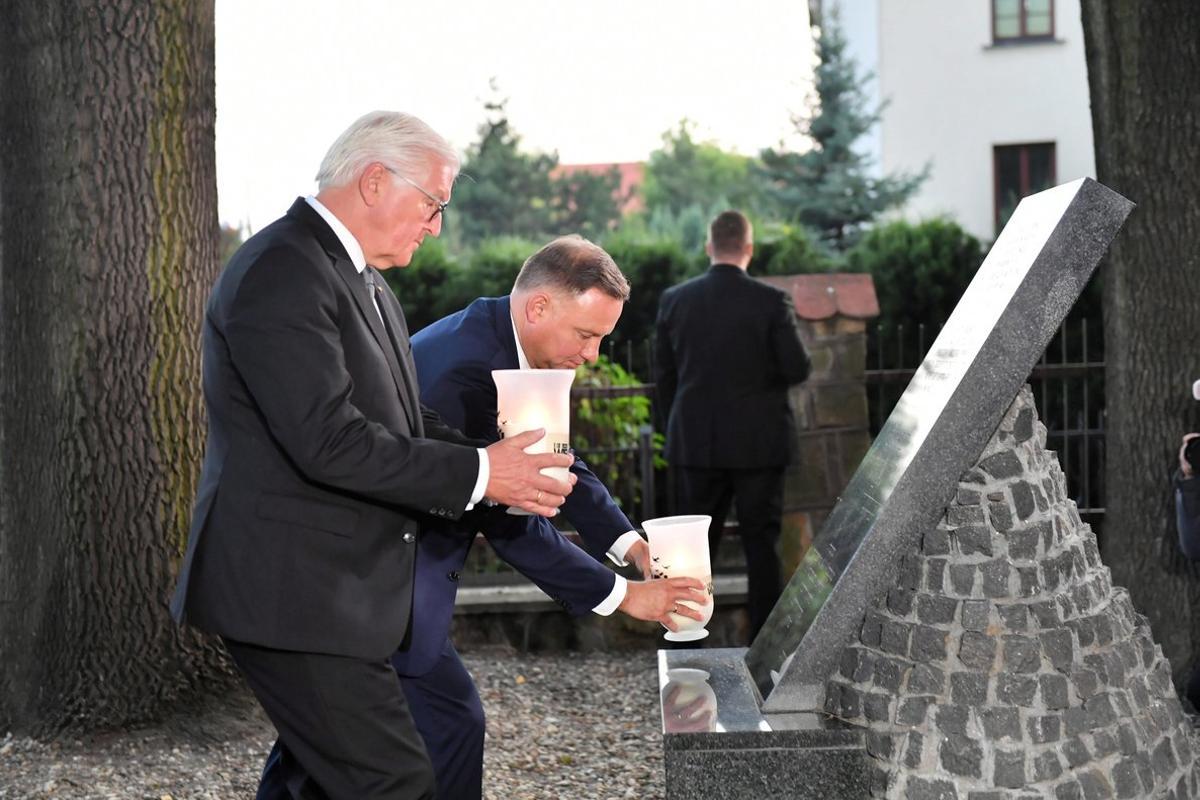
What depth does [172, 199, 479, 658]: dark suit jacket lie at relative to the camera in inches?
104

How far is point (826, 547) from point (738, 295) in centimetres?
256

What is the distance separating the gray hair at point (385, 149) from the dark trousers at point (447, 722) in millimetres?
1338

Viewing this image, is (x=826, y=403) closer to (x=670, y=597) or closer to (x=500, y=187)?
(x=670, y=597)

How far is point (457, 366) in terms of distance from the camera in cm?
363

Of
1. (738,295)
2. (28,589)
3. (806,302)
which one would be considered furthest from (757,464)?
(28,589)

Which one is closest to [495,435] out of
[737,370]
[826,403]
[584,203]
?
[737,370]

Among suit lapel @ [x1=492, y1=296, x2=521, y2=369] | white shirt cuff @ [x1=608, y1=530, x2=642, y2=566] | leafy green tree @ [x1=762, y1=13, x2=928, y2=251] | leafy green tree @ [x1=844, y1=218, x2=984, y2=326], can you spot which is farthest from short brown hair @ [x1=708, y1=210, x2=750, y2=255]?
leafy green tree @ [x1=762, y1=13, x2=928, y2=251]

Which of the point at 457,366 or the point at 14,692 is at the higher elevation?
the point at 457,366

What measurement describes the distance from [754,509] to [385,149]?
401 cm

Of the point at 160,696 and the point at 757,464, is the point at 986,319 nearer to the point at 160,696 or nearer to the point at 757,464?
the point at 757,464

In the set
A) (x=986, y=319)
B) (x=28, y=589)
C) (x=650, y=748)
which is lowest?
(x=650, y=748)

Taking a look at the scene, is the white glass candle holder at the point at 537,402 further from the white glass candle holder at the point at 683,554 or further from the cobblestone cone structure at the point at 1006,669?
the cobblestone cone structure at the point at 1006,669

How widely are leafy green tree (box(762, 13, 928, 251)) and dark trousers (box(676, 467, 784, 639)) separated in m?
13.2

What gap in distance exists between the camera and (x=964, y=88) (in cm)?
2225
